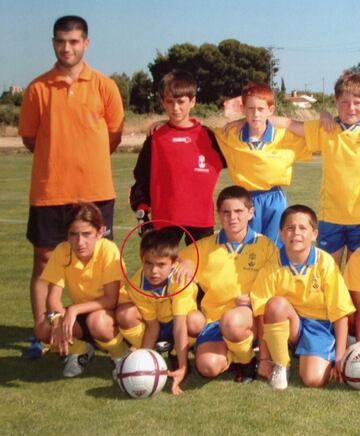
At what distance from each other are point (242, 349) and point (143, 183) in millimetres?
1407

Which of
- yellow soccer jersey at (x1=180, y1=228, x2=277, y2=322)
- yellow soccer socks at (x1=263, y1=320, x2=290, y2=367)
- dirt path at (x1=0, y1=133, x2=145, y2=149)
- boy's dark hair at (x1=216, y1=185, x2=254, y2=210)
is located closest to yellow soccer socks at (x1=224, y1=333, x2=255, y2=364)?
yellow soccer socks at (x1=263, y1=320, x2=290, y2=367)

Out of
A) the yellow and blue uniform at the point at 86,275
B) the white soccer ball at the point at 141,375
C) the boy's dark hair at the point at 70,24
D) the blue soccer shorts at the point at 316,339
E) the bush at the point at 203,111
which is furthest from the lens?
the bush at the point at 203,111

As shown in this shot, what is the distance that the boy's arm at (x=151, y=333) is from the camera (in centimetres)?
440

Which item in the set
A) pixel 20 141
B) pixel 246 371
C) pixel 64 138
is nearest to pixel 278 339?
pixel 246 371

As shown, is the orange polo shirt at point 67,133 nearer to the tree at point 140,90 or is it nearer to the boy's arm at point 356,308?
the boy's arm at point 356,308

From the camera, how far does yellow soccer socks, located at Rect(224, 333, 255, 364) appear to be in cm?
421

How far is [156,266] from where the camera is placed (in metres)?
4.32

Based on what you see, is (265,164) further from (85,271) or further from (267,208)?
(85,271)

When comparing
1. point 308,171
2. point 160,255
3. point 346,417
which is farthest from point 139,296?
point 308,171

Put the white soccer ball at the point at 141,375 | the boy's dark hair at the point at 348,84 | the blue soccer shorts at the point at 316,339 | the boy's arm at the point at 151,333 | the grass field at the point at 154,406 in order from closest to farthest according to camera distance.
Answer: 1. the grass field at the point at 154,406
2. the white soccer ball at the point at 141,375
3. the blue soccer shorts at the point at 316,339
4. the boy's arm at the point at 151,333
5. the boy's dark hair at the point at 348,84

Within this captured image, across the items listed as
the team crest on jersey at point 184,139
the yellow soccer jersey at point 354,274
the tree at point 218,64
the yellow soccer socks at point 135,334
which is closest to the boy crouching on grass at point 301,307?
the yellow soccer jersey at point 354,274

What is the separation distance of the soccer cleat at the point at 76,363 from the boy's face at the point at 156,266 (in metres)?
0.68

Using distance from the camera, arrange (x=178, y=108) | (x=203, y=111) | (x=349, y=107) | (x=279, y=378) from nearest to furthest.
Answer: (x=279, y=378) → (x=349, y=107) → (x=178, y=108) → (x=203, y=111)

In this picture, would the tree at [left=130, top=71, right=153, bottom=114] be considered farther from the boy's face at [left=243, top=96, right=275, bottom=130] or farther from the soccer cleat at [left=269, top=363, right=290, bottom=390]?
the soccer cleat at [left=269, top=363, right=290, bottom=390]
